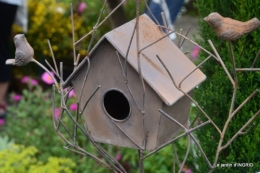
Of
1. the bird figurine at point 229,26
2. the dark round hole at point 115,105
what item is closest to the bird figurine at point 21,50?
the dark round hole at point 115,105

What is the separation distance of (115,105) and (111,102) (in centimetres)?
3

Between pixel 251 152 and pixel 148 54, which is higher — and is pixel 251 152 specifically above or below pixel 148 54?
below

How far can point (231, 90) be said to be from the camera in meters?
1.65

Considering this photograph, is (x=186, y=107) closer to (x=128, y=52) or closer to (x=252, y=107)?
(x=252, y=107)

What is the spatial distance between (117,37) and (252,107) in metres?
0.55

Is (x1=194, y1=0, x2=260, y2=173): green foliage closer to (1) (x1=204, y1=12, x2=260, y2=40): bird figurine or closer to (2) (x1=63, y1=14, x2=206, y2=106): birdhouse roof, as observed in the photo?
(2) (x1=63, y1=14, x2=206, y2=106): birdhouse roof

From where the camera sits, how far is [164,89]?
132 centimetres

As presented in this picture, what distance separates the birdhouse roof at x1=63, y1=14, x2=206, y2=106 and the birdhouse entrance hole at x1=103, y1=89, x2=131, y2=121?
0.15m

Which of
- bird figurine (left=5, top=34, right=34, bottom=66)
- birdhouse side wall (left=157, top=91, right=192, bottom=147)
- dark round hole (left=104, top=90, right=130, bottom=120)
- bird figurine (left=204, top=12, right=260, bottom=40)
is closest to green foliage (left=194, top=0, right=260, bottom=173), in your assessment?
birdhouse side wall (left=157, top=91, right=192, bottom=147)

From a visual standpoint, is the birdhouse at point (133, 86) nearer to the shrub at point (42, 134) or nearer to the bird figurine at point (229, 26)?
the bird figurine at point (229, 26)

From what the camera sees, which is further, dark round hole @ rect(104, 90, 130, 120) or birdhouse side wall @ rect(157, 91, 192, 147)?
dark round hole @ rect(104, 90, 130, 120)

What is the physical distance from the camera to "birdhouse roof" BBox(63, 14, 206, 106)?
1.31 metres

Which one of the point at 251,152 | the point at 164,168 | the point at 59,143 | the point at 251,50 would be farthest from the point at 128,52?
the point at 59,143

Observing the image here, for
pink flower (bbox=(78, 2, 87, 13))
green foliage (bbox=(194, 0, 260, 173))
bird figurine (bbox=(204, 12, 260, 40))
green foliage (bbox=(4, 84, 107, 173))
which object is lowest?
pink flower (bbox=(78, 2, 87, 13))
